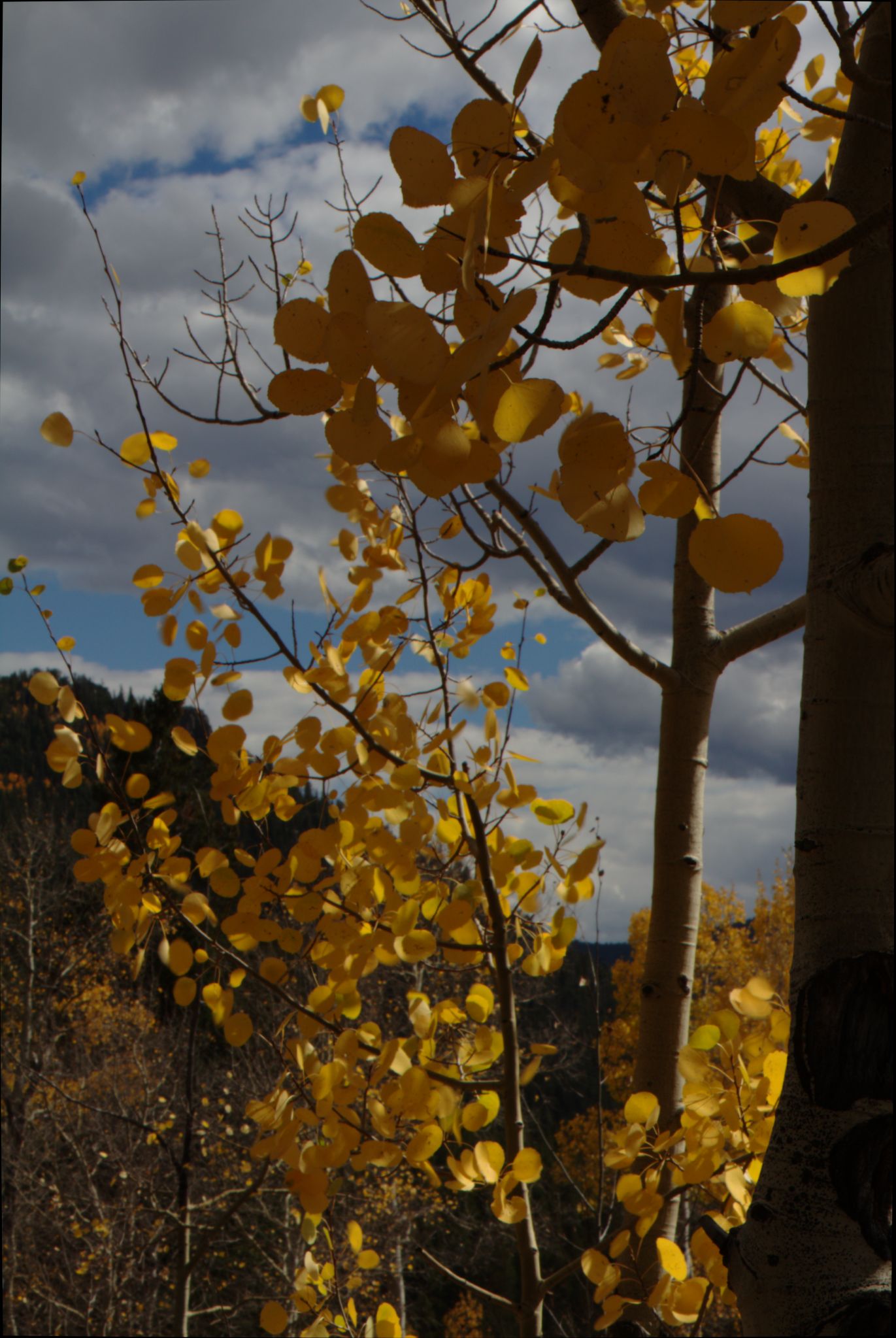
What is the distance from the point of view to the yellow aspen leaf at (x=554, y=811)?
4.90ft

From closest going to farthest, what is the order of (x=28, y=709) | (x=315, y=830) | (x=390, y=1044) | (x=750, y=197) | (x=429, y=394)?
1. (x=429, y=394)
2. (x=750, y=197)
3. (x=390, y=1044)
4. (x=315, y=830)
5. (x=28, y=709)

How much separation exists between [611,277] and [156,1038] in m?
16.4

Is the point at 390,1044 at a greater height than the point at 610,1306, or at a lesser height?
greater

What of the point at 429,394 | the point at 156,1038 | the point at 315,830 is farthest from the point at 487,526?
the point at 156,1038

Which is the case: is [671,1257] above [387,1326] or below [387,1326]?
above

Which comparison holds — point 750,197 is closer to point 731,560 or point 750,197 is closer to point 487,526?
point 731,560

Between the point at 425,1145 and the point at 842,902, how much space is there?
2.52 feet

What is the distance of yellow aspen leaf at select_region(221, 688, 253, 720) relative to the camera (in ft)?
4.80

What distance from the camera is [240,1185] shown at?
11461mm

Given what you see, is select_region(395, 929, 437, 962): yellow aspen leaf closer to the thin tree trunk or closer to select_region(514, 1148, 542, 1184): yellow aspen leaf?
select_region(514, 1148, 542, 1184): yellow aspen leaf

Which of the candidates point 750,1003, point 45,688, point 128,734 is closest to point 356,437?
point 750,1003

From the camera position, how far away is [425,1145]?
4.11 ft

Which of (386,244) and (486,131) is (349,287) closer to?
(386,244)

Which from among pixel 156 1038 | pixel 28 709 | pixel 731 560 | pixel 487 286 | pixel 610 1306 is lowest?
pixel 156 1038
